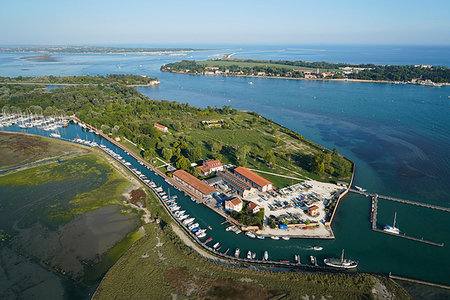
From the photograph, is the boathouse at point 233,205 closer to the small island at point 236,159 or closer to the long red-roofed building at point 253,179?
the small island at point 236,159

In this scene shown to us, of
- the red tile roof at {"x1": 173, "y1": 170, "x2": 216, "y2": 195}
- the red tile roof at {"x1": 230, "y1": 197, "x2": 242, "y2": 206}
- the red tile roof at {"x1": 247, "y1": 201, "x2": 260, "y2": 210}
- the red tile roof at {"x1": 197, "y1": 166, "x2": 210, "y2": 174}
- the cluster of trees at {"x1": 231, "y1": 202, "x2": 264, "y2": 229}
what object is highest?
the red tile roof at {"x1": 197, "y1": 166, "x2": 210, "y2": 174}

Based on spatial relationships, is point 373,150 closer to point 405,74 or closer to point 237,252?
point 237,252

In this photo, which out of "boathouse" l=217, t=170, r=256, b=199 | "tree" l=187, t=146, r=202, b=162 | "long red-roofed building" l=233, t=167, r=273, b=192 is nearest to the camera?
"boathouse" l=217, t=170, r=256, b=199

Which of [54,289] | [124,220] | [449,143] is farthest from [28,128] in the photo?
[449,143]

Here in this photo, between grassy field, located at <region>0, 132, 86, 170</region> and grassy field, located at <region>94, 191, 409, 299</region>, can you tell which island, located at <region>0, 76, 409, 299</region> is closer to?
grassy field, located at <region>94, 191, 409, 299</region>

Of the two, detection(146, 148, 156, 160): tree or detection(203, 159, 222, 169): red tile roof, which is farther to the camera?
detection(146, 148, 156, 160): tree

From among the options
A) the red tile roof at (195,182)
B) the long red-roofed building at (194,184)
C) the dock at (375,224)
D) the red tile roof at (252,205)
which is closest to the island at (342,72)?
the dock at (375,224)

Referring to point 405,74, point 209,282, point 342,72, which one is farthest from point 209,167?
point 342,72

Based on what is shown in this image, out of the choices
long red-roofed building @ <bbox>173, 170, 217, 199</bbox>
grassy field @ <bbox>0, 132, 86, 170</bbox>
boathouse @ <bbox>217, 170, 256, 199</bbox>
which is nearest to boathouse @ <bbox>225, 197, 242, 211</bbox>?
boathouse @ <bbox>217, 170, 256, 199</bbox>
